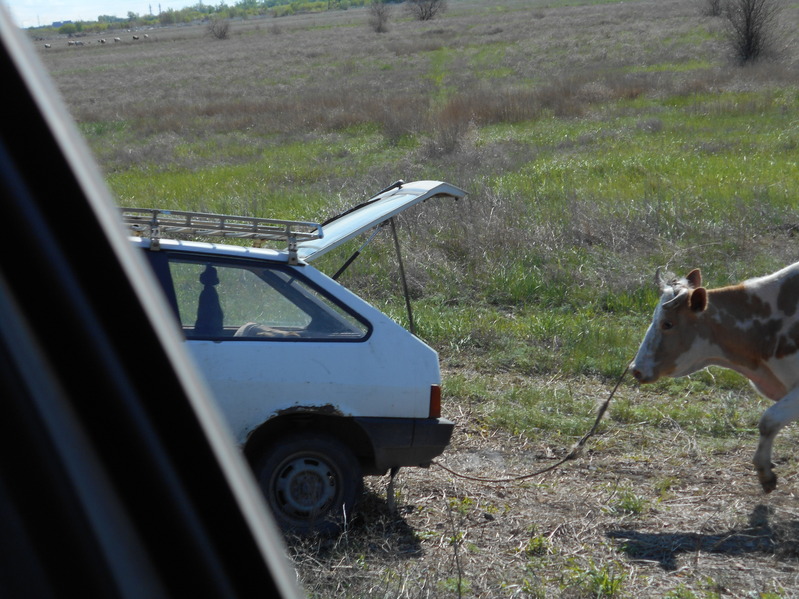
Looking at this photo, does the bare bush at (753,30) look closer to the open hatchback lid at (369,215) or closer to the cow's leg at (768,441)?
the cow's leg at (768,441)

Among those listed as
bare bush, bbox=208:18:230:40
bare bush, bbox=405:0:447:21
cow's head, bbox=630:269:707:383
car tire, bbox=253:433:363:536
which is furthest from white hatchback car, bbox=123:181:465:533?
bare bush, bbox=405:0:447:21

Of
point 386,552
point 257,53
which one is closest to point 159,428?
point 386,552

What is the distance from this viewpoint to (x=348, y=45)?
210ft

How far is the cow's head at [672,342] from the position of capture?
650cm

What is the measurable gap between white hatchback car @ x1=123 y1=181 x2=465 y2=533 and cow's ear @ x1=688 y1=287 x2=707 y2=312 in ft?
7.32

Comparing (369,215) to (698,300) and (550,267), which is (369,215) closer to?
(698,300)

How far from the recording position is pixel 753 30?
3375 cm

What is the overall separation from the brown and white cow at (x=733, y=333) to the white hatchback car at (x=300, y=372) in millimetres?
2193

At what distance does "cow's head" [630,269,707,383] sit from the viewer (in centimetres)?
650

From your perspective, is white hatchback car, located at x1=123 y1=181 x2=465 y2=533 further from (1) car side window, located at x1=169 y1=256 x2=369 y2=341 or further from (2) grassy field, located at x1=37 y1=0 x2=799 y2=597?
(2) grassy field, located at x1=37 y1=0 x2=799 y2=597

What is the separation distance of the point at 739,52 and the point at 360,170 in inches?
859

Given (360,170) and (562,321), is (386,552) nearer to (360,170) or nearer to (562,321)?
(562,321)

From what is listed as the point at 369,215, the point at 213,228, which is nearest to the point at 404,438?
the point at 369,215

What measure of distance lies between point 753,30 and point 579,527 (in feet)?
109
